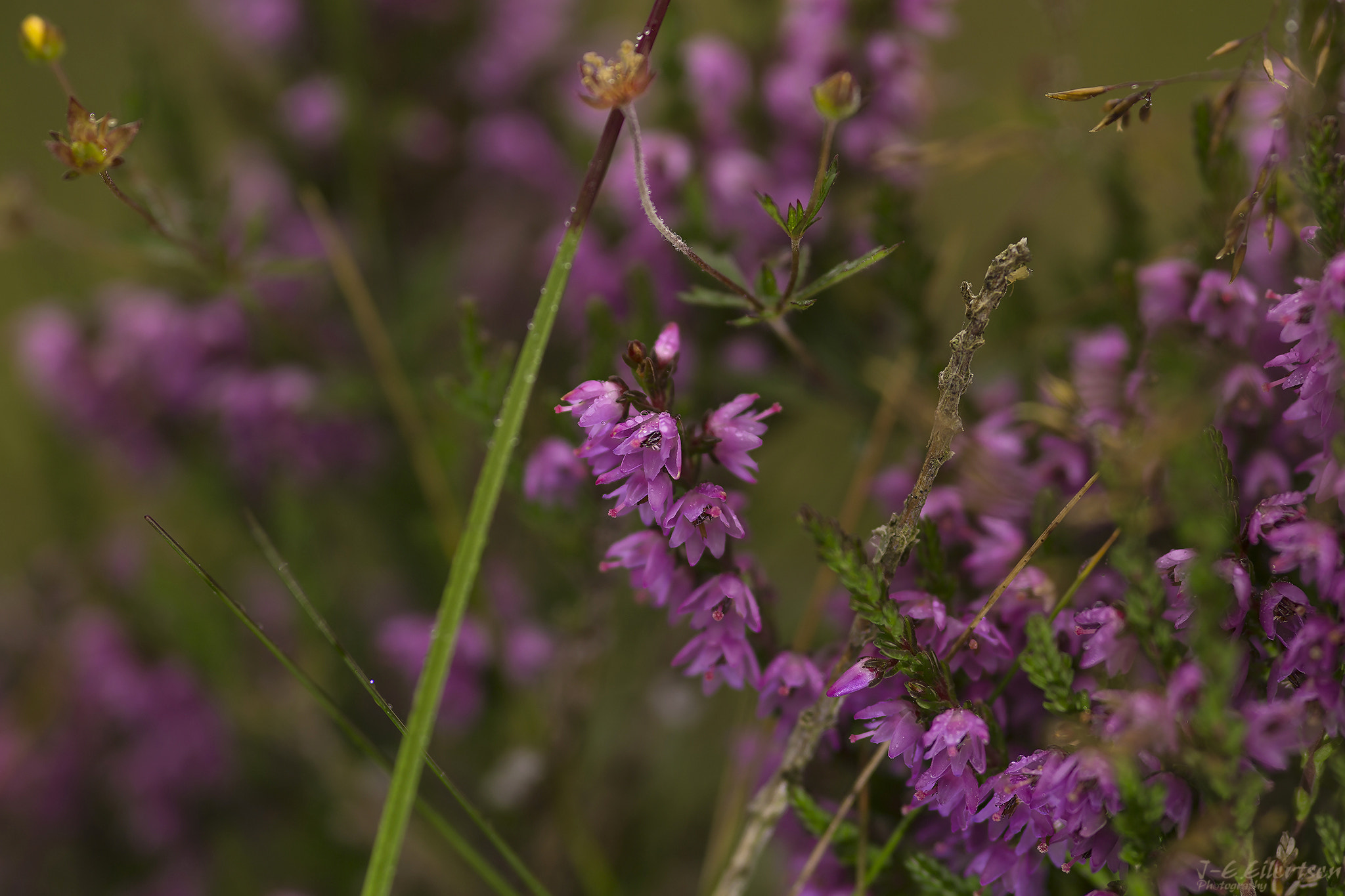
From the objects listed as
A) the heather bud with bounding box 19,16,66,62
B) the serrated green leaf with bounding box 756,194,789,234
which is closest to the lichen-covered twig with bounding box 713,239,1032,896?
the serrated green leaf with bounding box 756,194,789,234

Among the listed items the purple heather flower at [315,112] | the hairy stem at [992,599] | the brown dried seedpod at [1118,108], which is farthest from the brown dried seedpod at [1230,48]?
the purple heather flower at [315,112]

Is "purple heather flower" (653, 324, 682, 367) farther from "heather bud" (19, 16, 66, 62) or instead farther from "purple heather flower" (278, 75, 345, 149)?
"purple heather flower" (278, 75, 345, 149)

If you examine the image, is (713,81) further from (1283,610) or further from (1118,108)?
(1283,610)

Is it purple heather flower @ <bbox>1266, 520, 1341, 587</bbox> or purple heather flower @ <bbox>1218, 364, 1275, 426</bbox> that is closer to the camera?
purple heather flower @ <bbox>1266, 520, 1341, 587</bbox>

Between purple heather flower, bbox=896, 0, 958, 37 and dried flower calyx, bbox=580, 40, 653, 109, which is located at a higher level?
dried flower calyx, bbox=580, 40, 653, 109

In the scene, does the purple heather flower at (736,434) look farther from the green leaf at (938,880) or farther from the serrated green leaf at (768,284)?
the green leaf at (938,880)

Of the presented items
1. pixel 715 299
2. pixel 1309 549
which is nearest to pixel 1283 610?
pixel 1309 549
